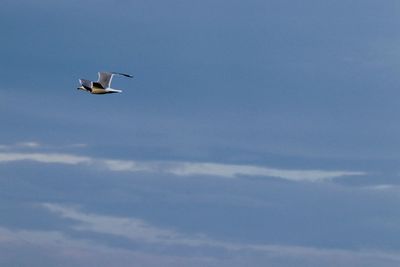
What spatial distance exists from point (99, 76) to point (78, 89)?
19.1 feet

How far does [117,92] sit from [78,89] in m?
13.9

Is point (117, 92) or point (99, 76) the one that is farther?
point (99, 76)

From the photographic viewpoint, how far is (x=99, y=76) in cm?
14062

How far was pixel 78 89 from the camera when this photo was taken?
142 meters

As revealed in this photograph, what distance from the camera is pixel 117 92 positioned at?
132m

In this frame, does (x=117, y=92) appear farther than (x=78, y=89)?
No
